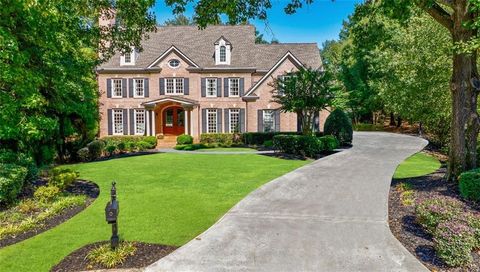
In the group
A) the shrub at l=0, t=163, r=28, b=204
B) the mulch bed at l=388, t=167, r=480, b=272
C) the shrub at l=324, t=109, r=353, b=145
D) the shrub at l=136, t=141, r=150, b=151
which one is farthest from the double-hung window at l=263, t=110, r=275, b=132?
the shrub at l=0, t=163, r=28, b=204

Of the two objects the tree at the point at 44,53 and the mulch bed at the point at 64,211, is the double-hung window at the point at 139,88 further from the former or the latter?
the mulch bed at the point at 64,211

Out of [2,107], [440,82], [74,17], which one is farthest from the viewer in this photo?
[440,82]

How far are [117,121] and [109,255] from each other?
81.2 feet

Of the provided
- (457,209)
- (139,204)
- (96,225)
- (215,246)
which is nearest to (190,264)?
(215,246)

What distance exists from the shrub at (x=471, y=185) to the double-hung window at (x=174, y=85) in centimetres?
2321

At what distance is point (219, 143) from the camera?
25547 mm

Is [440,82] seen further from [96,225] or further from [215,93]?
[96,225]

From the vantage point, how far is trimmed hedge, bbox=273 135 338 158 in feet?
53.7

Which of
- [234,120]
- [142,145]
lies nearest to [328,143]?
[234,120]

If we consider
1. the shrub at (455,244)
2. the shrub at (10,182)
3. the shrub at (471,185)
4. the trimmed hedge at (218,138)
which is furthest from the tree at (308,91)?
Result: the shrub at (10,182)

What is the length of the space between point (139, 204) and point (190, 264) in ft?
12.6

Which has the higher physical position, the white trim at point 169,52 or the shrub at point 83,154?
the white trim at point 169,52

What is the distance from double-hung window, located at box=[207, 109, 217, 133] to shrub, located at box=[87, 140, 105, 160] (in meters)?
9.94

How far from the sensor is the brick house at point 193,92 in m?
26.5
